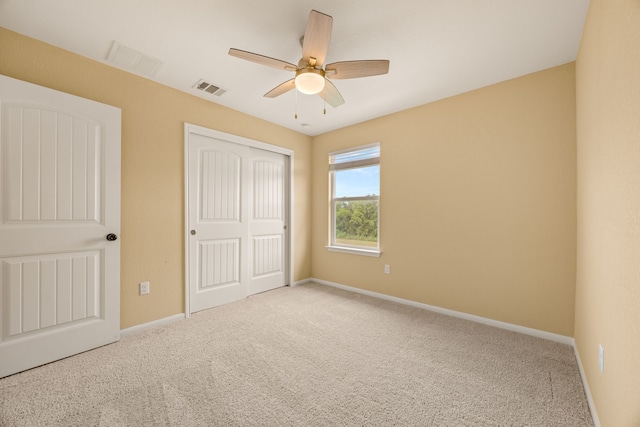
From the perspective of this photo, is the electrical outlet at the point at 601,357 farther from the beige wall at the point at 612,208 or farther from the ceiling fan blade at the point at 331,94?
the ceiling fan blade at the point at 331,94

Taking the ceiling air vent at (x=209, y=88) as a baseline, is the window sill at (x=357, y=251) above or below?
below

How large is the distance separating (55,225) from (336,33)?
261 cm

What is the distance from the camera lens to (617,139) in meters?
1.16

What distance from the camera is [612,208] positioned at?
1223 millimetres

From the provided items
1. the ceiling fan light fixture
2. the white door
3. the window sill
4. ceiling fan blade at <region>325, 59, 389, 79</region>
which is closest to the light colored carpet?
the white door

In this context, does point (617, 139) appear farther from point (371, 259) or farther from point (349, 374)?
point (371, 259)

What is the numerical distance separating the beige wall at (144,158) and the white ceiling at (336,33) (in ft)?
0.60

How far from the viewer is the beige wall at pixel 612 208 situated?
968 mm

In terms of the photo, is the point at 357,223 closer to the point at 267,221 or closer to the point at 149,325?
the point at 267,221

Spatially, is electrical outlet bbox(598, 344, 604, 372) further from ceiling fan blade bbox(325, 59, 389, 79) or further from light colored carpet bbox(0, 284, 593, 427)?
ceiling fan blade bbox(325, 59, 389, 79)

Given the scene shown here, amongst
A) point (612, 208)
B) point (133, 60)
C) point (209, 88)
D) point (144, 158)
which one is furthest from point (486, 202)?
point (133, 60)

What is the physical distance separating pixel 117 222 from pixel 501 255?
3.70 meters

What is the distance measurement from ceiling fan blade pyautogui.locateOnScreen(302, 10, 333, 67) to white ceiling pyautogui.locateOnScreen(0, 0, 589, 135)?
24cm

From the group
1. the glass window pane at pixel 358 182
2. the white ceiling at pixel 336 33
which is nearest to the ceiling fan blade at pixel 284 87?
the white ceiling at pixel 336 33
